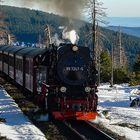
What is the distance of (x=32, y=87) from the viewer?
2136 centimetres

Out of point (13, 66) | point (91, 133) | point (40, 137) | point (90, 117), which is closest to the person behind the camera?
point (40, 137)

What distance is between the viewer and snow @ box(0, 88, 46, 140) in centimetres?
1457

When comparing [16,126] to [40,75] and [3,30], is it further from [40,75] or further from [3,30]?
[3,30]

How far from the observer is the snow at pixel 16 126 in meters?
14.6

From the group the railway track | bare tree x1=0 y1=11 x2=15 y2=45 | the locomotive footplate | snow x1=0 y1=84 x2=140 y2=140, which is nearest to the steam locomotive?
the locomotive footplate

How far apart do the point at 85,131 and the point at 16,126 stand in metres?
2.58

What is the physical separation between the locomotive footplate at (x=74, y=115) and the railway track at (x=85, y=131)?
0.78ft

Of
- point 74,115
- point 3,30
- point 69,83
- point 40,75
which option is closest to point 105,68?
point 3,30

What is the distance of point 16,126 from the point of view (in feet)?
54.0

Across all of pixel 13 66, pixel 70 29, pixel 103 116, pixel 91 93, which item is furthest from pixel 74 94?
pixel 13 66

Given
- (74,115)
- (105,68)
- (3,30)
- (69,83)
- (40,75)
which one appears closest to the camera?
(74,115)

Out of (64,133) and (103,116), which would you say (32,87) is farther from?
(64,133)

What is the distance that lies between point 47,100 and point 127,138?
449 centimetres

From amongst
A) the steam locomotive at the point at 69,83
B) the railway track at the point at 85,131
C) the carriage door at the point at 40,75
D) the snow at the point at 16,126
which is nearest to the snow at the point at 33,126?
the snow at the point at 16,126
